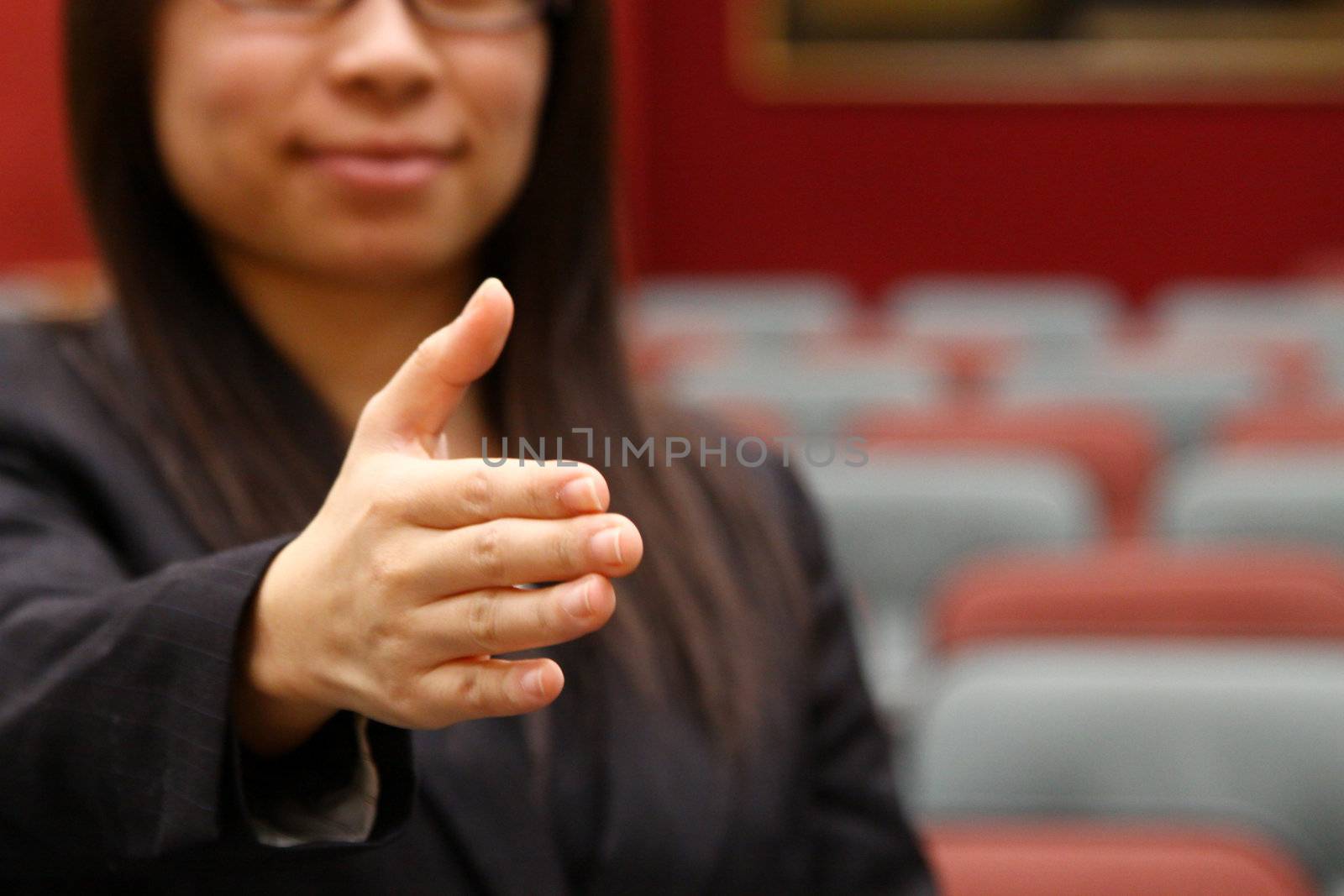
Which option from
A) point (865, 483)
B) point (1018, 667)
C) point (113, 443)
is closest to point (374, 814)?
point (113, 443)

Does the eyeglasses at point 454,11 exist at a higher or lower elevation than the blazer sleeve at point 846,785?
higher

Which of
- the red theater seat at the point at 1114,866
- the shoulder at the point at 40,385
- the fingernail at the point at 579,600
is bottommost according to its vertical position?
the red theater seat at the point at 1114,866

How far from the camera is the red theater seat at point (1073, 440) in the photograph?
→ 1895mm

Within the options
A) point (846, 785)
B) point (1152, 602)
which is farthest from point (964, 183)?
point (846, 785)

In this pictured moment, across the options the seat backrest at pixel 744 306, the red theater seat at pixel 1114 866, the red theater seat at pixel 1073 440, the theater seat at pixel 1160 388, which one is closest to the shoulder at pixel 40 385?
the red theater seat at pixel 1114 866

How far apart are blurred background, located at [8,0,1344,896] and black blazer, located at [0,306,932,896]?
0.32 feet

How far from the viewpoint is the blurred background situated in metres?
1.01

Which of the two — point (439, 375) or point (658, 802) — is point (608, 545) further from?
point (658, 802)

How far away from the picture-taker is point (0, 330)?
0.52 m

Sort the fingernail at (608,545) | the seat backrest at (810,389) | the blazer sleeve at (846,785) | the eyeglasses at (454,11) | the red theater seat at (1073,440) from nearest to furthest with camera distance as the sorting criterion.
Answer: the fingernail at (608,545) → the eyeglasses at (454,11) → the blazer sleeve at (846,785) → the red theater seat at (1073,440) → the seat backrest at (810,389)

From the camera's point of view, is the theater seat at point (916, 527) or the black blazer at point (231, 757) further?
the theater seat at point (916, 527)

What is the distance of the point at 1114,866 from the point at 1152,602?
40 centimetres

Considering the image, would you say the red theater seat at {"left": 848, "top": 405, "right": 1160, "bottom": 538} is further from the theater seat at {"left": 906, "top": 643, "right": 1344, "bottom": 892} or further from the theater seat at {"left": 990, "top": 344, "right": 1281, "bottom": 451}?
the theater seat at {"left": 906, "top": 643, "right": 1344, "bottom": 892}

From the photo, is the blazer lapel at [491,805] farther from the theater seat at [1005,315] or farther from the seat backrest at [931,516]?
the theater seat at [1005,315]
